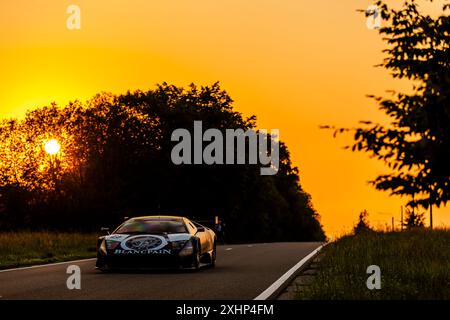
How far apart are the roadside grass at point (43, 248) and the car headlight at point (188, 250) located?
228 inches

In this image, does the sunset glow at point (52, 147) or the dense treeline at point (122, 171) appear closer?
the dense treeline at point (122, 171)

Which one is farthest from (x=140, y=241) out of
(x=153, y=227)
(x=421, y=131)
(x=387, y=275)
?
(x=421, y=131)

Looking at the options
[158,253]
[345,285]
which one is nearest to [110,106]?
[158,253]

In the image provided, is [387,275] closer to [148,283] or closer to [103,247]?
[148,283]

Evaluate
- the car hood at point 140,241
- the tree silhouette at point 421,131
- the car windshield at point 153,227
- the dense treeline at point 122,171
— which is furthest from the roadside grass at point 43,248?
the dense treeline at point 122,171

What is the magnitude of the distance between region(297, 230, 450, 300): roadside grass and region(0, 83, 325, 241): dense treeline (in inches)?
1516

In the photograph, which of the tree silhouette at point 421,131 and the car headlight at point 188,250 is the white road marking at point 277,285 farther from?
the tree silhouette at point 421,131

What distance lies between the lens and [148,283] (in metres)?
15.0

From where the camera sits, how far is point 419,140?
8570mm

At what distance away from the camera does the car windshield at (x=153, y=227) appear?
18.6 meters

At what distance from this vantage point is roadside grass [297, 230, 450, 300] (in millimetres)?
11844

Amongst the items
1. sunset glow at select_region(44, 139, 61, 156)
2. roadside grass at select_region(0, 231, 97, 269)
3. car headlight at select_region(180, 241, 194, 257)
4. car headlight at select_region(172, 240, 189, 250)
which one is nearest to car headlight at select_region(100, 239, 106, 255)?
car headlight at select_region(172, 240, 189, 250)

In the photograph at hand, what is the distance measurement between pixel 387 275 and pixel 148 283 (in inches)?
178
